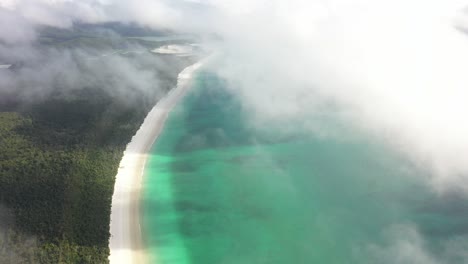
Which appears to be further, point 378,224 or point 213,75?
point 213,75

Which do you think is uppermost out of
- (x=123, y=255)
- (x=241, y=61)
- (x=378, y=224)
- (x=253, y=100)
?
(x=241, y=61)

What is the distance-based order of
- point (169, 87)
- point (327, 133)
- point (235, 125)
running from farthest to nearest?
point (169, 87) → point (235, 125) → point (327, 133)

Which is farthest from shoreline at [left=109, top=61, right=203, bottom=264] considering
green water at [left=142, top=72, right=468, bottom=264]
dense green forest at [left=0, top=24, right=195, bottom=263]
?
green water at [left=142, top=72, right=468, bottom=264]

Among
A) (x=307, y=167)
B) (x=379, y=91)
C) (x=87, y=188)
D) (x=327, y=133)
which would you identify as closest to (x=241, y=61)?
(x=379, y=91)

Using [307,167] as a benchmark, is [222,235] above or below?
below

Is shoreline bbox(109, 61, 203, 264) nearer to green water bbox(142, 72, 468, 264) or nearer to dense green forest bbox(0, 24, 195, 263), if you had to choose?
dense green forest bbox(0, 24, 195, 263)

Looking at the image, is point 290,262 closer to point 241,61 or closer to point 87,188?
point 87,188
